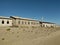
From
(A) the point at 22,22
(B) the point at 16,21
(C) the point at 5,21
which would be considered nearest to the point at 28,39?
(C) the point at 5,21

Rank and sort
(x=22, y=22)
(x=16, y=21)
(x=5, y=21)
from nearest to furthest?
(x=5, y=21) < (x=16, y=21) < (x=22, y=22)

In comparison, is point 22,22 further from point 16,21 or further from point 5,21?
point 5,21

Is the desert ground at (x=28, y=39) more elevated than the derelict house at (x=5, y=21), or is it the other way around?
the derelict house at (x=5, y=21)

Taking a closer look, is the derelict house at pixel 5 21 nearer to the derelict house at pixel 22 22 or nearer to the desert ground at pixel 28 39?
the derelict house at pixel 22 22

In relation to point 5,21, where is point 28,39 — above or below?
below

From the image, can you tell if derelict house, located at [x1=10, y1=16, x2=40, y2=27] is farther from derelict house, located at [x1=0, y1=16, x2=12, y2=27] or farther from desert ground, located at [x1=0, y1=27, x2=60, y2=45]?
desert ground, located at [x1=0, y1=27, x2=60, y2=45]

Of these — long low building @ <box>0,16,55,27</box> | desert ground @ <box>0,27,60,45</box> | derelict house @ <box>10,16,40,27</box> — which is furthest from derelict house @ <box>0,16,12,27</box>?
desert ground @ <box>0,27,60,45</box>

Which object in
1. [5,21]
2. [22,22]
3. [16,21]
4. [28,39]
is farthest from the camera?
[22,22]

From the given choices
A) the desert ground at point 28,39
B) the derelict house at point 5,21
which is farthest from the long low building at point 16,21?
the desert ground at point 28,39

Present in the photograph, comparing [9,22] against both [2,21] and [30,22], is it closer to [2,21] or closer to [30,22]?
[2,21]

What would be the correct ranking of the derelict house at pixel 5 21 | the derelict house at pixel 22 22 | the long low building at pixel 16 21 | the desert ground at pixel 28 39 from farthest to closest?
the derelict house at pixel 22 22 → the long low building at pixel 16 21 → the derelict house at pixel 5 21 → the desert ground at pixel 28 39

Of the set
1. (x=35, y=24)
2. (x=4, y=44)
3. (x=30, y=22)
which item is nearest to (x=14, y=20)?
(x=30, y=22)

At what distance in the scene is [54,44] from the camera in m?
6.98

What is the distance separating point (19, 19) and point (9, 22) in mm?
4548
